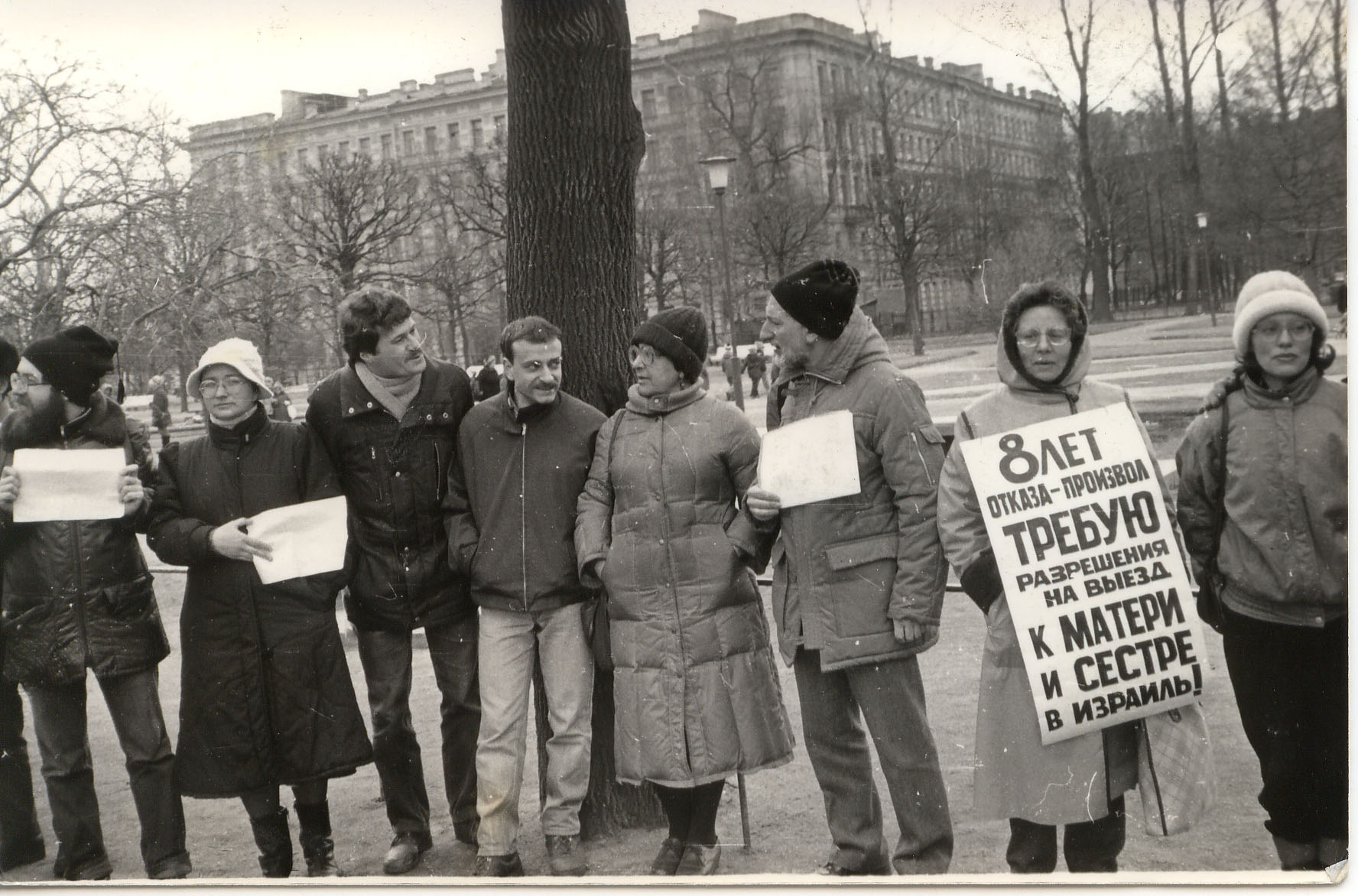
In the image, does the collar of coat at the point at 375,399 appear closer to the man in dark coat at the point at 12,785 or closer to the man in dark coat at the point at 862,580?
the man in dark coat at the point at 862,580

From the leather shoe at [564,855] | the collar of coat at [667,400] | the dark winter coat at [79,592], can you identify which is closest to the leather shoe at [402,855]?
the leather shoe at [564,855]

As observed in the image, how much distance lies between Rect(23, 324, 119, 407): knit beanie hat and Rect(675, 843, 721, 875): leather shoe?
8.41 feet

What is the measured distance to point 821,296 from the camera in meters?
3.55

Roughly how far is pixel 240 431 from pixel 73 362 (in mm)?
647

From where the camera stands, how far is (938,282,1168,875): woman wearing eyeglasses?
325 cm

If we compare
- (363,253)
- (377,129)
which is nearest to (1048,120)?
(377,129)

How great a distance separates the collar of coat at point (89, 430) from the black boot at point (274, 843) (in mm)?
1399

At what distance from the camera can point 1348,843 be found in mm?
3613

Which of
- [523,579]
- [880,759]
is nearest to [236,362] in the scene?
[523,579]

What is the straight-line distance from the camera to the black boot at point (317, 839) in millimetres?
4125

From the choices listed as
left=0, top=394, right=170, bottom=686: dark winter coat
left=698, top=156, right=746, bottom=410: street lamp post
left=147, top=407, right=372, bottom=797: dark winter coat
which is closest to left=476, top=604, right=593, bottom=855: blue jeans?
left=147, top=407, right=372, bottom=797: dark winter coat

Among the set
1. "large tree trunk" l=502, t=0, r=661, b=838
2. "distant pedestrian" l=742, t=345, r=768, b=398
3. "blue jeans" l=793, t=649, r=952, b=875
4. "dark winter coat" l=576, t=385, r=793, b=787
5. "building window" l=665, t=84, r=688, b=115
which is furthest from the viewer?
"distant pedestrian" l=742, t=345, r=768, b=398

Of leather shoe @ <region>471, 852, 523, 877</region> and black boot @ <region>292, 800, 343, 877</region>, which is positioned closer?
leather shoe @ <region>471, 852, 523, 877</region>

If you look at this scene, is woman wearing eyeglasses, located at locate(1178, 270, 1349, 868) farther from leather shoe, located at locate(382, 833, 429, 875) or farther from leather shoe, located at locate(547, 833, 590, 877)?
leather shoe, located at locate(382, 833, 429, 875)
